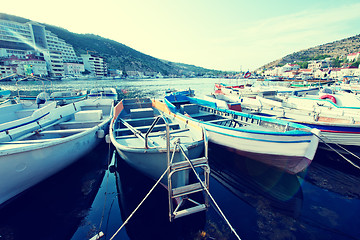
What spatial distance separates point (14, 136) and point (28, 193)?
118 inches

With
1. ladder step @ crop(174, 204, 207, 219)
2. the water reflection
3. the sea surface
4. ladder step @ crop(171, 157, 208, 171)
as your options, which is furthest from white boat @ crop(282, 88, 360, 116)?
the water reflection

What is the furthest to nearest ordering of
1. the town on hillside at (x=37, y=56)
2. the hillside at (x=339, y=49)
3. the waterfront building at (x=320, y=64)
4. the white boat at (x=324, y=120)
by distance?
the hillside at (x=339, y=49) < the waterfront building at (x=320, y=64) < the town on hillside at (x=37, y=56) < the white boat at (x=324, y=120)

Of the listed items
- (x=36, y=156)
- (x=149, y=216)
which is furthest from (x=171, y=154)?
(x=36, y=156)

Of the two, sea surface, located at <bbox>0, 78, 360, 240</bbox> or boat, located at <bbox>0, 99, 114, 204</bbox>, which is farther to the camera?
boat, located at <bbox>0, 99, 114, 204</bbox>

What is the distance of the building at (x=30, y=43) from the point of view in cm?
10438

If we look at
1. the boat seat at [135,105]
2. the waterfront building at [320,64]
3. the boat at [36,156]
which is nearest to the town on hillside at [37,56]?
the boat seat at [135,105]

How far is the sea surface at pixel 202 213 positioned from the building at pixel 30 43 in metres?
127

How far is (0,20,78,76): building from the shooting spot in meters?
104

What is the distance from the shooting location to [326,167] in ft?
33.8

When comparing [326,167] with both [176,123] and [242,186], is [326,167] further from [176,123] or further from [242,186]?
[176,123]

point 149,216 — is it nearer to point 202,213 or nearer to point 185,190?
point 202,213

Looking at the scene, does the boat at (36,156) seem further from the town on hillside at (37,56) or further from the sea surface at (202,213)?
the town on hillside at (37,56)

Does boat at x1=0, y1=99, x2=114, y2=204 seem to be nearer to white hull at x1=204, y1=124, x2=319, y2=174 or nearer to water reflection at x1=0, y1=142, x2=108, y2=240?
water reflection at x1=0, y1=142, x2=108, y2=240

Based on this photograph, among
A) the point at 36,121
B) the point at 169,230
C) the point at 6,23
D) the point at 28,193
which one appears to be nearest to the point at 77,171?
the point at 28,193
